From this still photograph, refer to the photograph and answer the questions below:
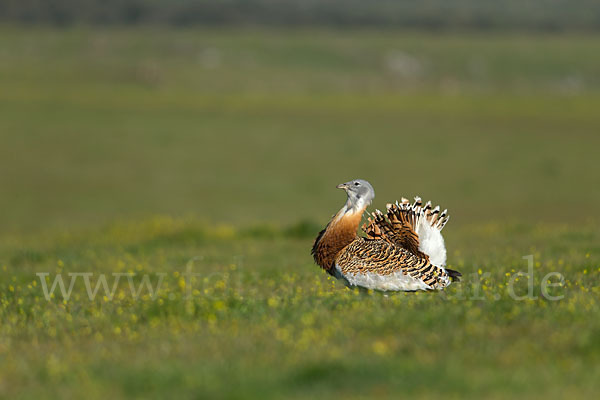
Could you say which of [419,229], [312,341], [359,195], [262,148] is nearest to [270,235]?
[419,229]

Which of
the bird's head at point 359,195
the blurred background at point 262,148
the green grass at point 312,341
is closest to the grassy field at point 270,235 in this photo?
the green grass at point 312,341

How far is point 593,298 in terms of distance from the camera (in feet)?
29.4

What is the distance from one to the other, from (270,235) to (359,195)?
12.8 meters

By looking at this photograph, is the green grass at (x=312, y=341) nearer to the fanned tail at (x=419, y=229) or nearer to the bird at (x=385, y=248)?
the bird at (x=385, y=248)

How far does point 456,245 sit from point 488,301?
32.8ft

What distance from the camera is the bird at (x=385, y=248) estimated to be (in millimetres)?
9672

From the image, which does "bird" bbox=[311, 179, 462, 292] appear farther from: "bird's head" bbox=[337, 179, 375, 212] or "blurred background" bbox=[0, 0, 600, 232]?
"blurred background" bbox=[0, 0, 600, 232]

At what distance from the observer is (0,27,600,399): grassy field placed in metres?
6.75

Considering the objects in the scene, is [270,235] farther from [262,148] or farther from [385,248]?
[262,148]

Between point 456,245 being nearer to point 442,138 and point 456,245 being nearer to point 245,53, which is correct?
point 442,138

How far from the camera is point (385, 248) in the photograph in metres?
10.1

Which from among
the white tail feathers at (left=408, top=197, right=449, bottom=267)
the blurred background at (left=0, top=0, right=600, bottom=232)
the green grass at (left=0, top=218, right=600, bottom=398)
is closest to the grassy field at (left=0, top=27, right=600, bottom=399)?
the green grass at (left=0, top=218, right=600, bottom=398)

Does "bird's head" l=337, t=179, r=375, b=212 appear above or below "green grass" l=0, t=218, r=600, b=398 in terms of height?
above

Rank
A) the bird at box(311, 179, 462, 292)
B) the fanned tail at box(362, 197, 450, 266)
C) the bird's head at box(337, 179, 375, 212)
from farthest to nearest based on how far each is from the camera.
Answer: the fanned tail at box(362, 197, 450, 266)
the bird's head at box(337, 179, 375, 212)
the bird at box(311, 179, 462, 292)
